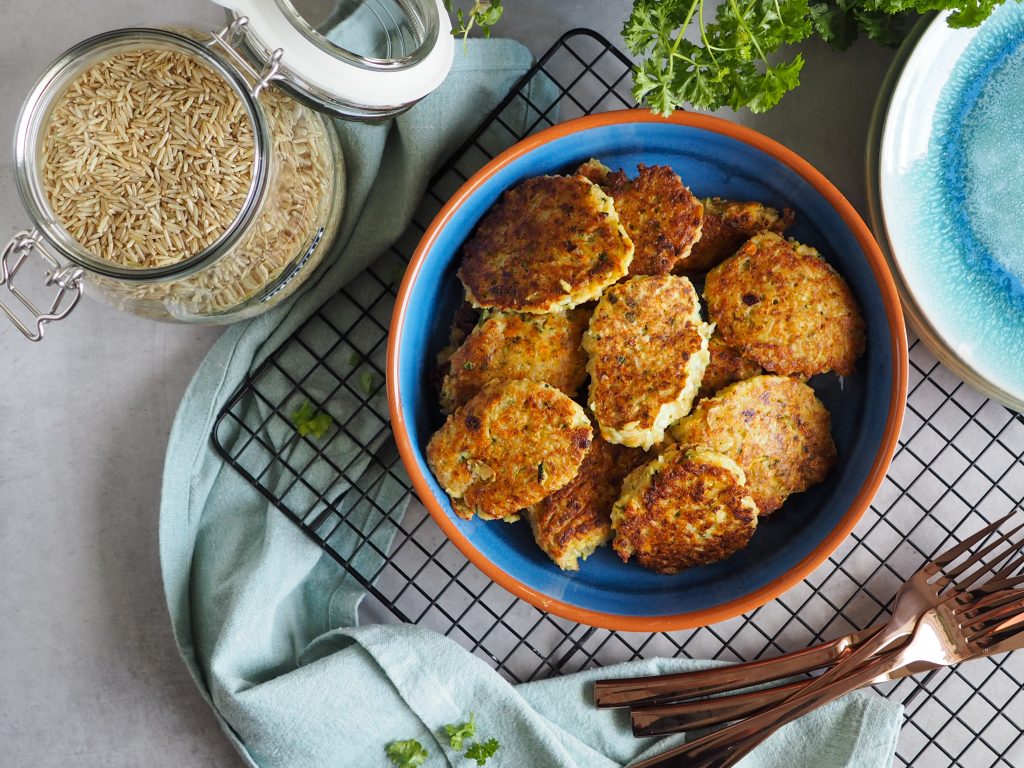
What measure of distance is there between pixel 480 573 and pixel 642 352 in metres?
0.79

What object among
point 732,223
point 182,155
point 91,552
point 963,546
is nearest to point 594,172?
point 732,223

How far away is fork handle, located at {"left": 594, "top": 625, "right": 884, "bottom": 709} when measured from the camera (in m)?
2.18

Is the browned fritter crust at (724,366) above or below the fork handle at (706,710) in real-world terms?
above

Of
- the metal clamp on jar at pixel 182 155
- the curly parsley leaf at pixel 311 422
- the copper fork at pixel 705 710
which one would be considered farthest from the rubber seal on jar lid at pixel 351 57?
the copper fork at pixel 705 710

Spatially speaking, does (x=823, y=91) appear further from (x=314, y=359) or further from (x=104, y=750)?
(x=104, y=750)

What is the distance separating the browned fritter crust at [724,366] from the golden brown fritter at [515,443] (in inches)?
13.1

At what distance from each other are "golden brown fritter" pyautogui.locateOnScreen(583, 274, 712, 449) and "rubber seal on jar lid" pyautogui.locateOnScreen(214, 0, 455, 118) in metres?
0.61

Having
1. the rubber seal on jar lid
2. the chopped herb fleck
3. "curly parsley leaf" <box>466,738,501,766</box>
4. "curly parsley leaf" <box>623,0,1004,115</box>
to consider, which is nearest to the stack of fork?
"curly parsley leaf" <box>466,738,501,766</box>

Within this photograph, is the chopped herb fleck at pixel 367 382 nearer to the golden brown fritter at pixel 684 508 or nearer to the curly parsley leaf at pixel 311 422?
the curly parsley leaf at pixel 311 422

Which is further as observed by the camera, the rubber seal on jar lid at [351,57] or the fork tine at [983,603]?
the fork tine at [983,603]

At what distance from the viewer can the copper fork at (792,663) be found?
2148mm

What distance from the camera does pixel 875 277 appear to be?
1896mm

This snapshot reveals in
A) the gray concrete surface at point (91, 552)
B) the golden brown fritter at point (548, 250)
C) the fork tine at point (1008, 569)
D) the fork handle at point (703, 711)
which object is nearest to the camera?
the golden brown fritter at point (548, 250)

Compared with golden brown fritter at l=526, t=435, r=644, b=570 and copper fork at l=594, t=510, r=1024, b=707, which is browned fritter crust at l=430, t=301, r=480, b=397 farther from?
copper fork at l=594, t=510, r=1024, b=707
